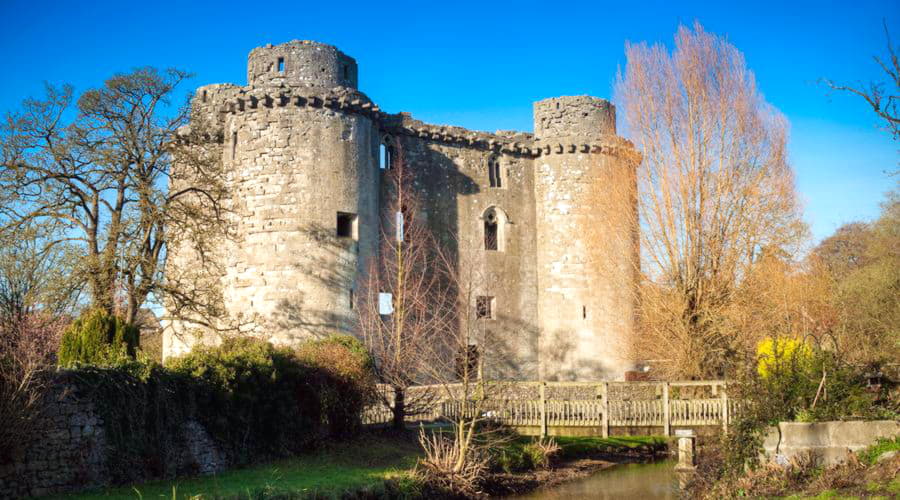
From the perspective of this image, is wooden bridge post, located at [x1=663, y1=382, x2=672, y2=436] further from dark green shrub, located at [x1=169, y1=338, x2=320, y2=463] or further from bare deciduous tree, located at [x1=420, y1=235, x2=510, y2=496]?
dark green shrub, located at [x1=169, y1=338, x2=320, y2=463]

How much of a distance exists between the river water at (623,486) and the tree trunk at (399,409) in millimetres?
3515

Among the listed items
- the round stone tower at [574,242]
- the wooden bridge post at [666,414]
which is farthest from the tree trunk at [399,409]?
the round stone tower at [574,242]

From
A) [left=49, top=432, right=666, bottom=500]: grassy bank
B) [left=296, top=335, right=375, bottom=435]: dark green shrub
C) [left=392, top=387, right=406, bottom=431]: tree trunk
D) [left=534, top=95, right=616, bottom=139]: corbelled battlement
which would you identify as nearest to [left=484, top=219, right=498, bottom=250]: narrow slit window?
[left=534, top=95, right=616, bottom=139]: corbelled battlement

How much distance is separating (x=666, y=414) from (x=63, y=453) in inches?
521

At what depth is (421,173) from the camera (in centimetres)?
2694

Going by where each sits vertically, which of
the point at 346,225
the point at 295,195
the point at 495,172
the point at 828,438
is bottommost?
the point at 828,438

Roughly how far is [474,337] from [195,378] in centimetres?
1439

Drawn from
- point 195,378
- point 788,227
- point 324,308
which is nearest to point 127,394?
point 195,378

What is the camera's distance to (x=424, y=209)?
26781 mm

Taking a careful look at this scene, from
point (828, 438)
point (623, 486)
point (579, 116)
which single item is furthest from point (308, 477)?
point (579, 116)

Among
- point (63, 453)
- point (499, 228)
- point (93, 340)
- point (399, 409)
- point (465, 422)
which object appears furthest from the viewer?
point (499, 228)

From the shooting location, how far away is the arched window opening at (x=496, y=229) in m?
28.2

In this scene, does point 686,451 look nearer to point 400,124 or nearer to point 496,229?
point 496,229

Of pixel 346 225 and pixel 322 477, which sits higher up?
pixel 346 225
